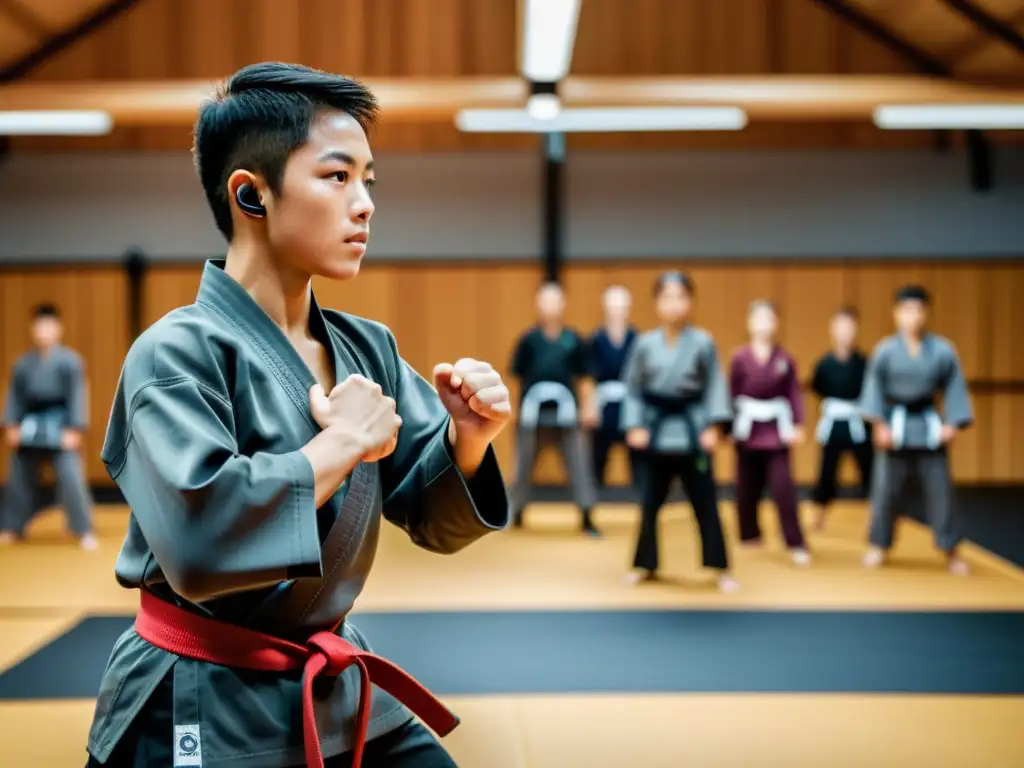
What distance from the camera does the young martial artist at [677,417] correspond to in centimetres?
540

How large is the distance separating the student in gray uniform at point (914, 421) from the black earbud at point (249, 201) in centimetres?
520

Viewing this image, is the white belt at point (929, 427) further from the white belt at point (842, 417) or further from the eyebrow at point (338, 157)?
the eyebrow at point (338, 157)

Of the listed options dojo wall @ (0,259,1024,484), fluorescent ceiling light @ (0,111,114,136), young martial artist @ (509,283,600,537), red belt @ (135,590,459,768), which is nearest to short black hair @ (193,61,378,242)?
red belt @ (135,590,459,768)

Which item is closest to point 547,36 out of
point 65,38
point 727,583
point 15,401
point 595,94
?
point 595,94

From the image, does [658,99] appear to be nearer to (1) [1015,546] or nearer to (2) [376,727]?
(1) [1015,546]

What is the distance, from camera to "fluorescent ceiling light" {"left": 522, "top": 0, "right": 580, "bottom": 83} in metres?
5.94

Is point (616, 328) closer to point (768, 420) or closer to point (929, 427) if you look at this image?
point (768, 420)

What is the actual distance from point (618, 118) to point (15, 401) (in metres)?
5.09

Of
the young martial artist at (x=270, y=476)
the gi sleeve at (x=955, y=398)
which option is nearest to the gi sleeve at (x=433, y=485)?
the young martial artist at (x=270, y=476)

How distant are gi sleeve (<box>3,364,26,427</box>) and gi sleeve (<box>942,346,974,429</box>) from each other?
19.1 ft

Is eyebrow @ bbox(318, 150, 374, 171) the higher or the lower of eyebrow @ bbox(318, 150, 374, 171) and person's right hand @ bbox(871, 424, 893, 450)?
the higher

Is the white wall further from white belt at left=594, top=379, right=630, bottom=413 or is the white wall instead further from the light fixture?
white belt at left=594, top=379, right=630, bottom=413

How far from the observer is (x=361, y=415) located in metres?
1.23

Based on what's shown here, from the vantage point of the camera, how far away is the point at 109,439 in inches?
49.7
